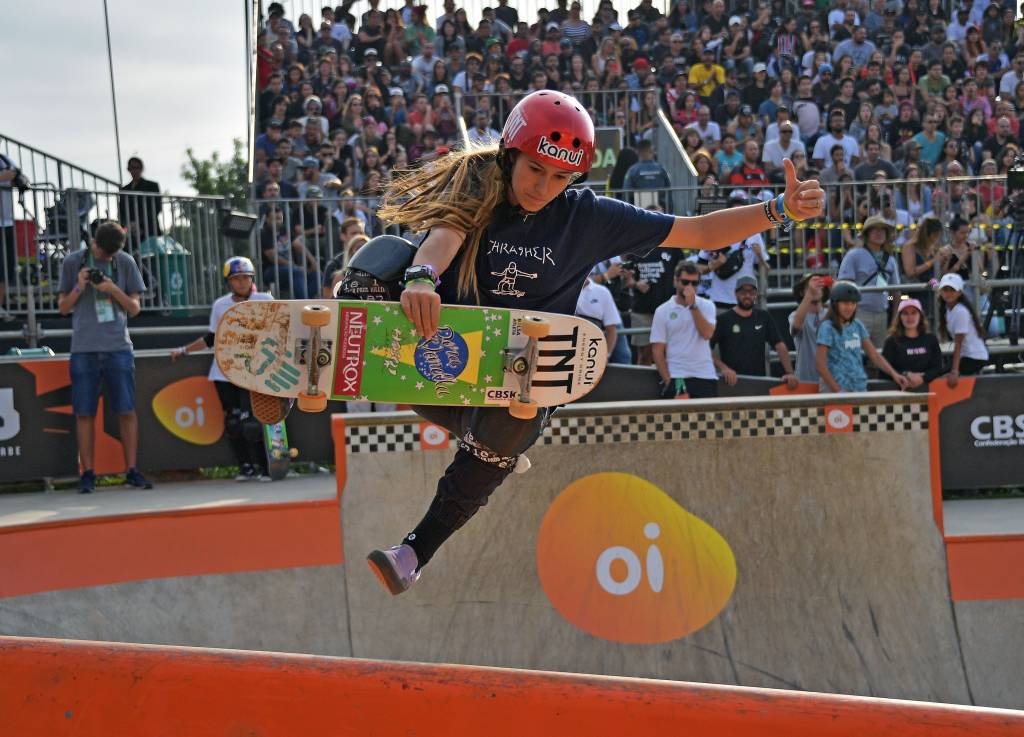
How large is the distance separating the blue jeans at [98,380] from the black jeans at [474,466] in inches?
214

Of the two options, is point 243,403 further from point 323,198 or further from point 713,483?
point 713,483

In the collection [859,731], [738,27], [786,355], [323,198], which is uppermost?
[738,27]

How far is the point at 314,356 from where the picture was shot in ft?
14.3

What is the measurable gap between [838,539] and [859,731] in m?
4.25

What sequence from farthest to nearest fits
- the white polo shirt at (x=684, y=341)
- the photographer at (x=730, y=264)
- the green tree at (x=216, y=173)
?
1. the green tree at (x=216, y=173)
2. the photographer at (x=730, y=264)
3. the white polo shirt at (x=684, y=341)

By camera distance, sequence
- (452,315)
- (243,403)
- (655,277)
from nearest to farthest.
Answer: (452,315) → (243,403) → (655,277)

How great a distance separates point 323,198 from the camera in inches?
439

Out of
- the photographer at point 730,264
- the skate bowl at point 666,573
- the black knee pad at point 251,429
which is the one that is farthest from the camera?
the photographer at point 730,264

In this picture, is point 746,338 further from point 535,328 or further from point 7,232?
point 7,232

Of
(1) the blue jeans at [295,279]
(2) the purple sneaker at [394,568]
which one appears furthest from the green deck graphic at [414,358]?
(1) the blue jeans at [295,279]

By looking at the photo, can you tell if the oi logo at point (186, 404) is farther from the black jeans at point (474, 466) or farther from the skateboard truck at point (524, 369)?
the skateboard truck at point (524, 369)

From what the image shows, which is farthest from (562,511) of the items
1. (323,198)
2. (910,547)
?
(323,198)

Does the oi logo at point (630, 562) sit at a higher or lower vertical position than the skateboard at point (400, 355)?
lower

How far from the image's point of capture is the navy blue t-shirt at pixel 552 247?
4.25 metres
